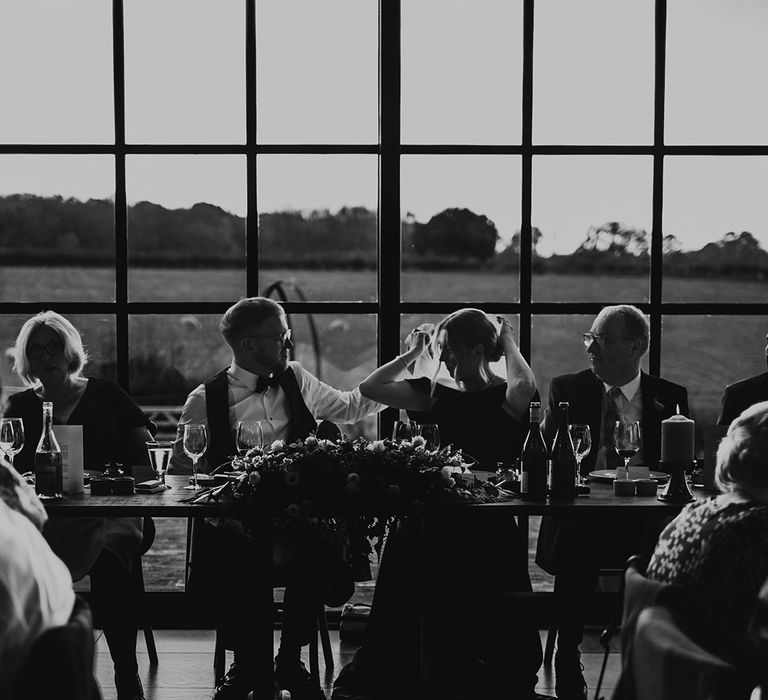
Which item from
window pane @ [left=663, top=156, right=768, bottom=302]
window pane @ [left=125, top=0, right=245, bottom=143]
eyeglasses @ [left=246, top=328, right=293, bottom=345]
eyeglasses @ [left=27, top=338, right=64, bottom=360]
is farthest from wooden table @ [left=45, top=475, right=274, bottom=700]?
window pane @ [left=663, top=156, right=768, bottom=302]

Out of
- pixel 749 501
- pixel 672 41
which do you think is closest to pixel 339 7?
pixel 672 41

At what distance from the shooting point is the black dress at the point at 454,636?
129 inches

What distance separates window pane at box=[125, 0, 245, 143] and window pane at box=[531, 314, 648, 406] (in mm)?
1459

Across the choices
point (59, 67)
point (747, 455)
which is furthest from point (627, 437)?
point (59, 67)

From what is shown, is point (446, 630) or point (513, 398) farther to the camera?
point (513, 398)

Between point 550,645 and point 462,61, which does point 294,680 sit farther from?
point 462,61

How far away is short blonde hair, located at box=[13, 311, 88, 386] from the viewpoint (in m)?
3.68

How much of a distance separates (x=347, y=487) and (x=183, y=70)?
2.19 metres

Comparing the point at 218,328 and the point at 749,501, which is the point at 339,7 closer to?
the point at 218,328

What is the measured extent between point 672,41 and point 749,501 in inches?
108

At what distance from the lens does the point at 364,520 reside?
9.62 ft

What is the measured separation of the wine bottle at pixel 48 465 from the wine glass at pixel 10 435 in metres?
0.16

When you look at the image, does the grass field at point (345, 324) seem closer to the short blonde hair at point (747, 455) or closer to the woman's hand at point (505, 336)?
the woman's hand at point (505, 336)

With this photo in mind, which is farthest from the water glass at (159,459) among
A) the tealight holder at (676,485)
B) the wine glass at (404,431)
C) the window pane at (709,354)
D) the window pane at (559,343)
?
the window pane at (709,354)
